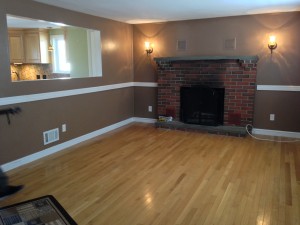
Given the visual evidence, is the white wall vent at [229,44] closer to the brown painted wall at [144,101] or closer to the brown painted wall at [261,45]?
the brown painted wall at [261,45]

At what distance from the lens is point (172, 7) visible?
4.18m

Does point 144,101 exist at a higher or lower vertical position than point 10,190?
higher

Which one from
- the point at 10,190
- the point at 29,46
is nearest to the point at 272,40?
the point at 10,190

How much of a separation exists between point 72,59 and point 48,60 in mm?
1310

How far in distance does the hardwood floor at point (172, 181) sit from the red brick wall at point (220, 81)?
673 millimetres

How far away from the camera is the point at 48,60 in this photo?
6.63 metres

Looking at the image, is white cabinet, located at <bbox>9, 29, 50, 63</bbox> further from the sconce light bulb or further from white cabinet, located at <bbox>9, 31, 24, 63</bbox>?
the sconce light bulb

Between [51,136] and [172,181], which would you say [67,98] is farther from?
[172,181]

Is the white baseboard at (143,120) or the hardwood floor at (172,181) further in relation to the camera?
the white baseboard at (143,120)

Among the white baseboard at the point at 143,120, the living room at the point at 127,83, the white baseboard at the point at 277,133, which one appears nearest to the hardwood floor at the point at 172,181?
the living room at the point at 127,83

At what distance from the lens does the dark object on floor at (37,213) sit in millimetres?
2215

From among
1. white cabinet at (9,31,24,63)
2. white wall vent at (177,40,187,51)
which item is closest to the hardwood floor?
white wall vent at (177,40,187,51)

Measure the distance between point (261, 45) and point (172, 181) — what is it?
127 inches

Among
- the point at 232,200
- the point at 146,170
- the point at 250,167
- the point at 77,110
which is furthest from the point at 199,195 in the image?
the point at 77,110
